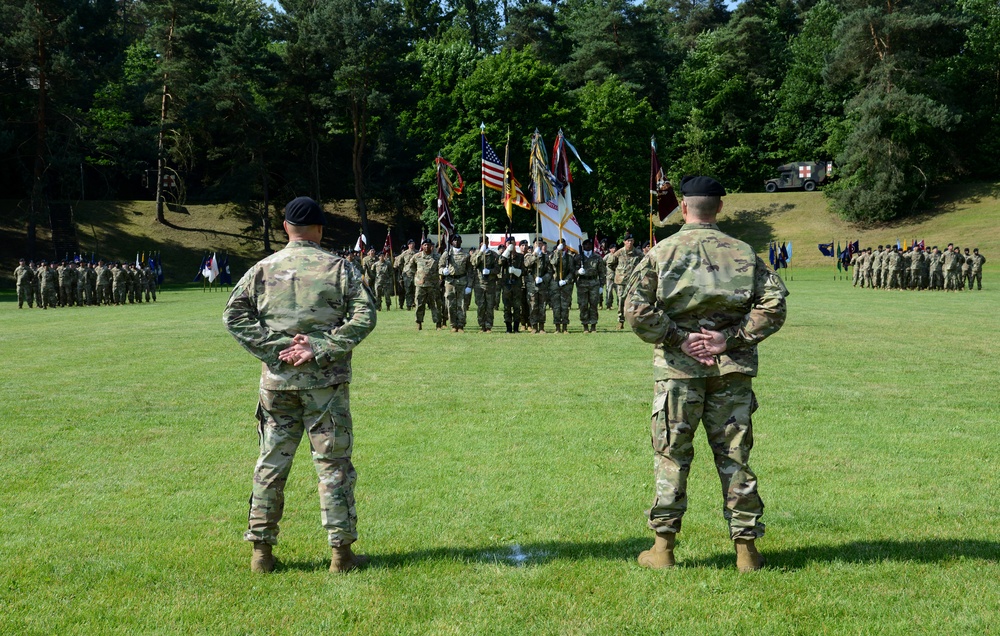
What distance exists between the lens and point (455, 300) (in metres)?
21.0

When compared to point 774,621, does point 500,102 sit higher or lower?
higher

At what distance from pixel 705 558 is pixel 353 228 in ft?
197

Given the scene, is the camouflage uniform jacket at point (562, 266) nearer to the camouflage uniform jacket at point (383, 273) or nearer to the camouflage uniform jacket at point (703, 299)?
the camouflage uniform jacket at point (383, 273)

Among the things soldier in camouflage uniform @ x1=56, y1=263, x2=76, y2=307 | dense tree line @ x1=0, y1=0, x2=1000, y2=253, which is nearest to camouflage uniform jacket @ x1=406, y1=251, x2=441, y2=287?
soldier in camouflage uniform @ x1=56, y1=263, x2=76, y2=307

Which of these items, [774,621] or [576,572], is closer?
[774,621]

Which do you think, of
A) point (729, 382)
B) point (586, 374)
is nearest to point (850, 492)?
point (729, 382)

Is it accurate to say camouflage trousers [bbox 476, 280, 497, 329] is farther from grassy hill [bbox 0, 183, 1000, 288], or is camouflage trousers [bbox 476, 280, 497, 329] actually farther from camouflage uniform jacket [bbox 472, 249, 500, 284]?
grassy hill [bbox 0, 183, 1000, 288]

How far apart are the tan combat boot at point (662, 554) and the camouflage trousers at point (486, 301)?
15847 mm

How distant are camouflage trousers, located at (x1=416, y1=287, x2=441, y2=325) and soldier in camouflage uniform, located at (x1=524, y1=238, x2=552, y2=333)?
93.4 inches

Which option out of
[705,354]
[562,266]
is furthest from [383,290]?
[705,354]

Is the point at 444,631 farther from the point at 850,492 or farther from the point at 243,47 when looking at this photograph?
the point at 243,47

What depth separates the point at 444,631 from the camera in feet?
14.6

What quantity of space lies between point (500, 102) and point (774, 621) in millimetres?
56528

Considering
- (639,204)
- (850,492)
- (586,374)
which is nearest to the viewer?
(850,492)
